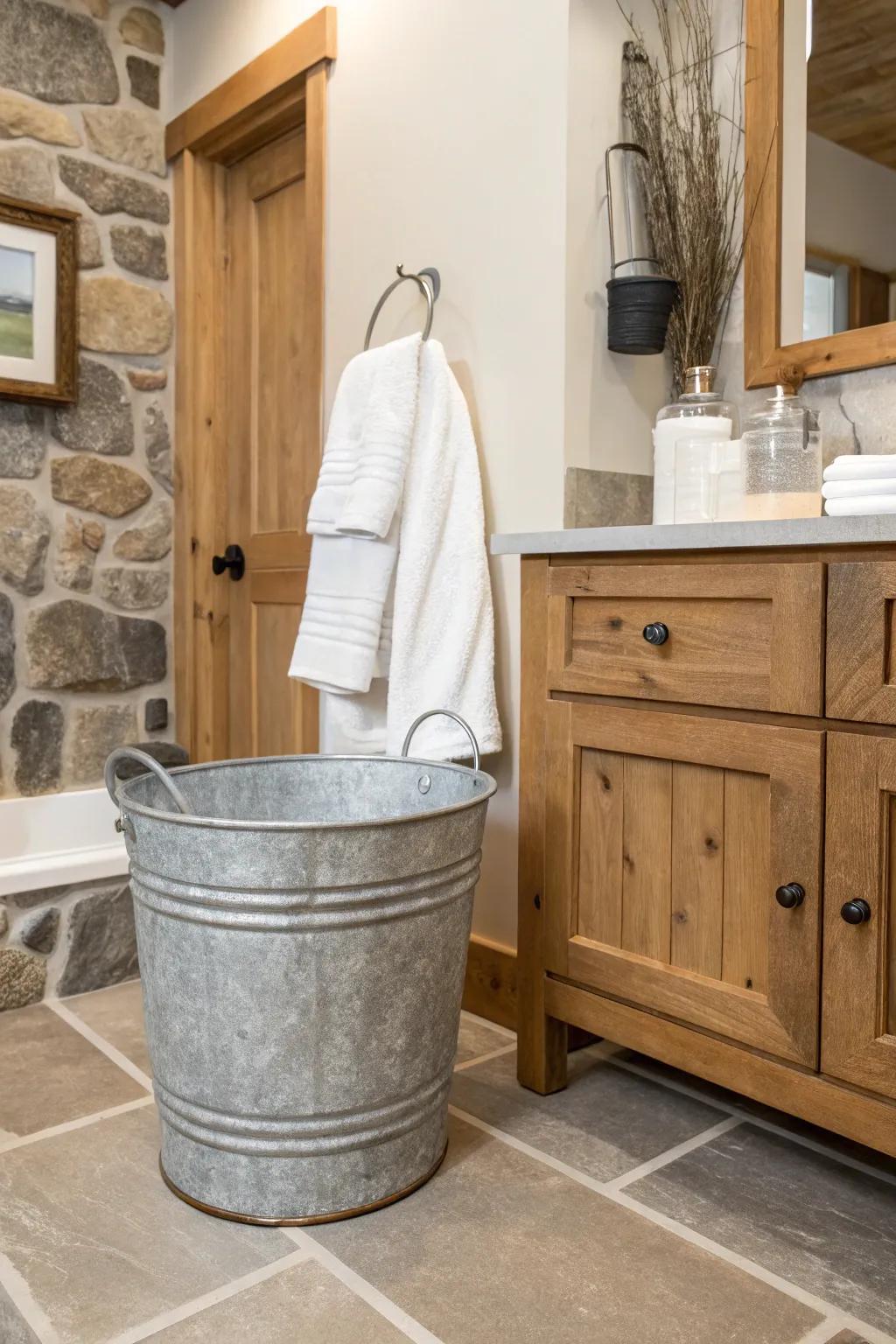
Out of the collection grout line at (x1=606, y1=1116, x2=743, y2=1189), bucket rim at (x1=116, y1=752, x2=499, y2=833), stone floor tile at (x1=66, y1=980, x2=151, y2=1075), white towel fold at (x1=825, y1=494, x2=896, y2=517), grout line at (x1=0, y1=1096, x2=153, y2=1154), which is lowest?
stone floor tile at (x1=66, y1=980, x2=151, y2=1075)

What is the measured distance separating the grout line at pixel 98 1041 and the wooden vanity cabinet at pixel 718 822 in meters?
0.63

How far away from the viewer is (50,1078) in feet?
5.75

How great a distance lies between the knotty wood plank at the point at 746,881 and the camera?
1312 mm

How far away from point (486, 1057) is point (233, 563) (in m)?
1.40

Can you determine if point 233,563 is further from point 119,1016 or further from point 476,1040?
point 476,1040

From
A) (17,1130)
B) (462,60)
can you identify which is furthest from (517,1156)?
(462,60)

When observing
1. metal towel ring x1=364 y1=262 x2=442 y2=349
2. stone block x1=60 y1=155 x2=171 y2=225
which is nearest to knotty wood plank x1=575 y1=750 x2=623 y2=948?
metal towel ring x1=364 y1=262 x2=442 y2=349

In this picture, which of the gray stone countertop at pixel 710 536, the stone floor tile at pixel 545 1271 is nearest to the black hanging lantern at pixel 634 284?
the gray stone countertop at pixel 710 536

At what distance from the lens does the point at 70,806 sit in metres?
2.41

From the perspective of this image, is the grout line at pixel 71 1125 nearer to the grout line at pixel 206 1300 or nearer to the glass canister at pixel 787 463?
the grout line at pixel 206 1300

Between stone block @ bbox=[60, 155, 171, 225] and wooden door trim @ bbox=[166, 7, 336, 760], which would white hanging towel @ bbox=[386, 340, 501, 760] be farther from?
stone block @ bbox=[60, 155, 171, 225]

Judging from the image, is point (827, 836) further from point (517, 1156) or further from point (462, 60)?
point (462, 60)

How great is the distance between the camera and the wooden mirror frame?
1744 mm

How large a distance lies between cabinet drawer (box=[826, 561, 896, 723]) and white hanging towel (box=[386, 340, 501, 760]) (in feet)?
2.46
